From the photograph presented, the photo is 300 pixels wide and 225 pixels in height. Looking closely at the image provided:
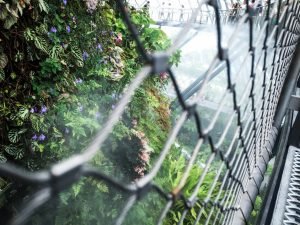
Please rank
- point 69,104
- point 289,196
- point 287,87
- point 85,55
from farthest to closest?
point 85,55
point 69,104
point 287,87
point 289,196

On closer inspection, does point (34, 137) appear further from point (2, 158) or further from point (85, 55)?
point (85, 55)

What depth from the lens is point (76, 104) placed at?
64.2 inches

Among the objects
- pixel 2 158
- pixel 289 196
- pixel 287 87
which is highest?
pixel 287 87

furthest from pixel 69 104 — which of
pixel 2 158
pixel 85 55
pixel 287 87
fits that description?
pixel 287 87

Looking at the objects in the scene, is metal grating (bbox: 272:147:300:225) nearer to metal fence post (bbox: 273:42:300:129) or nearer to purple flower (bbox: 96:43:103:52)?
metal fence post (bbox: 273:42:300:129)

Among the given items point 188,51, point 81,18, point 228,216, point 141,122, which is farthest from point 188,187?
point 188,51

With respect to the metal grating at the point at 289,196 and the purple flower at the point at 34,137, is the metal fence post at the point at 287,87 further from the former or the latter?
the purple flower at the point at 34,137

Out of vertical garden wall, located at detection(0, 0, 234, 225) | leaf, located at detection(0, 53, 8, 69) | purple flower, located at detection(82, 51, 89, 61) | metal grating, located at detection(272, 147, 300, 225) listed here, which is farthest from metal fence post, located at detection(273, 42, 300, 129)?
leaf, located at detection(0, 53, 8, 69)

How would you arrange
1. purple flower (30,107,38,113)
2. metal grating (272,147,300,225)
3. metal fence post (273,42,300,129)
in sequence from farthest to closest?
purple flower (30,107,38,113), metal fence post (273,42,300,129), metal grating (272,147,300,225)

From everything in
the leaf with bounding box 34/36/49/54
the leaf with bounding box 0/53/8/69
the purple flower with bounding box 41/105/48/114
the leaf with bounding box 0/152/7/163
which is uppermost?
the leaf with bounding box 34/36/49/54

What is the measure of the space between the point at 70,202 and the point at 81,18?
955 mm

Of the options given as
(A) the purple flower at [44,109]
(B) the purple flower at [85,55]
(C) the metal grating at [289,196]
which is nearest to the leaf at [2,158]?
(A) the purple flower at [44,109]

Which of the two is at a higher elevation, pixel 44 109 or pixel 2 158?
pixel 44 109

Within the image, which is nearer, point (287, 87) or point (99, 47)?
point (287, 87)
